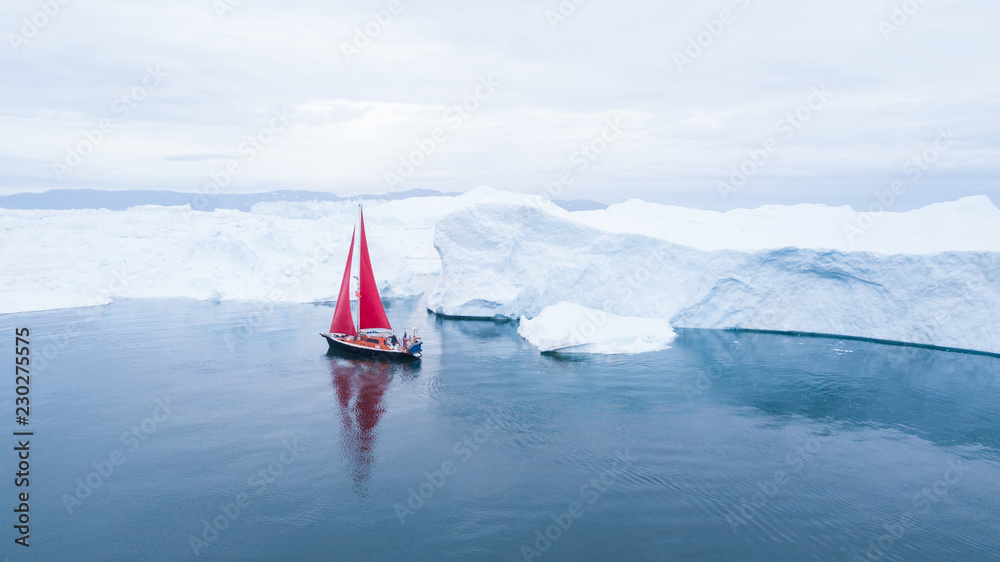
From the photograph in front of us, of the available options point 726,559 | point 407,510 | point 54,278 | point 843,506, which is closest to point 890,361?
point 843,506

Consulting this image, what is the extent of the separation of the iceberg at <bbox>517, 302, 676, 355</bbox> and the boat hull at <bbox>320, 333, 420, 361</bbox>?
6276 millimetres

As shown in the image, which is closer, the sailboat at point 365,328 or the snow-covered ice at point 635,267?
the sailboat at point 365,328

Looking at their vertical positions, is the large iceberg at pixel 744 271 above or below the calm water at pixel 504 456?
above

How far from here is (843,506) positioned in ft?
42.1

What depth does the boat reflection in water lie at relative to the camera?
1463cm

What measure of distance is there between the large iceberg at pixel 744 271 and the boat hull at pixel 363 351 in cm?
1047

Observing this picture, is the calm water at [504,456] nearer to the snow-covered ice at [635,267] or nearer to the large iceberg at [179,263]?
the snow-covered ice at [635,267]

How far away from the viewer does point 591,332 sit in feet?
90.6

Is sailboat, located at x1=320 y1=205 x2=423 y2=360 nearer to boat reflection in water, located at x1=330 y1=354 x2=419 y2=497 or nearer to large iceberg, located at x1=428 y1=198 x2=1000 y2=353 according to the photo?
boat reflection in water, located at x1=330 y1=354 x2=419 y2=497

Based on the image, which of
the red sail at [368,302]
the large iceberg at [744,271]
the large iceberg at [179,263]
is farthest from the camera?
the large iceberg at [179,263]

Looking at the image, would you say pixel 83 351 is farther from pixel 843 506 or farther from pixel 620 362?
pixel 843 506

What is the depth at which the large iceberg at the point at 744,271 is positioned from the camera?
27.6 m

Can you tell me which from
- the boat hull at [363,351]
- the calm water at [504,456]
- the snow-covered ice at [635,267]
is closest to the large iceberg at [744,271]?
the snow-covered ice at [635,267]

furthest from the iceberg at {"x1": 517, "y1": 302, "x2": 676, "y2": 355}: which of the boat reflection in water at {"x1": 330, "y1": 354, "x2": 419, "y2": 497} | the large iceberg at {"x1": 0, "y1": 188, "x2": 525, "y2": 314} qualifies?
the large iceberg at {"x1": 0, "y1": 188, "x2": 525, "y2": 314}
